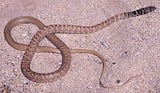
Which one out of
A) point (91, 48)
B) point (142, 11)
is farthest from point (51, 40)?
point (142, 11)

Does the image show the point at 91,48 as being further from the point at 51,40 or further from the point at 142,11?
the point at 142,11

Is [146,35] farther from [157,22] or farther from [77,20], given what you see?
[77,20]

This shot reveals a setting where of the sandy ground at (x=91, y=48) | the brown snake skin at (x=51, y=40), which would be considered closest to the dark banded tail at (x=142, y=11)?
the brown snake skin at (x=51, y=40)

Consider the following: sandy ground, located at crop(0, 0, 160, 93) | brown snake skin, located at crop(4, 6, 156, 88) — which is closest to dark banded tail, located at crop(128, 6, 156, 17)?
brown snake skin, located at crop(4, 6, 156, 88)

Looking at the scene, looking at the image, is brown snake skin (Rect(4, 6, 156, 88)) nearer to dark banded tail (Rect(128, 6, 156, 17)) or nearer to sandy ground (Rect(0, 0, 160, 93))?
dark banded tail (Rect(128, 6, 156, 17))

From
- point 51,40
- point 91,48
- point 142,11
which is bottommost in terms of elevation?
point 91,48

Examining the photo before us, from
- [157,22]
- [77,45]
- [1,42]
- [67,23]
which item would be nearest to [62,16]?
[67,23]

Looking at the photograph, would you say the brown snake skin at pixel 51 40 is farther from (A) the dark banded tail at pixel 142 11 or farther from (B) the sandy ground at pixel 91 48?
(B) the sandy ground at pixel 91 48
